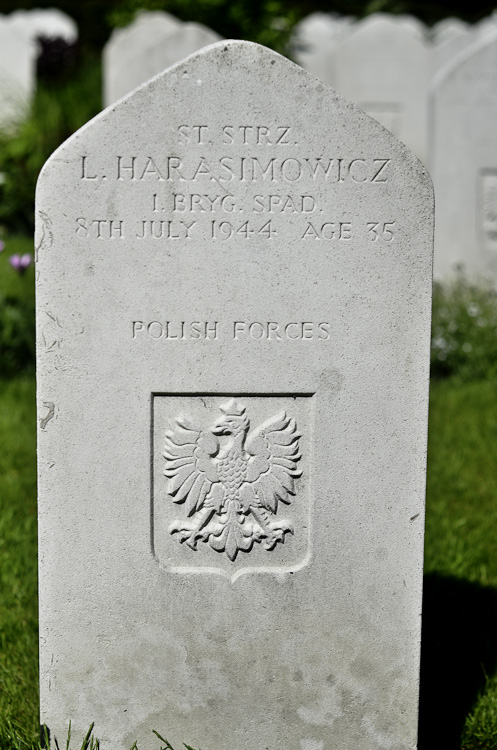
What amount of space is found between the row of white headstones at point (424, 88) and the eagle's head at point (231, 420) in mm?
4885

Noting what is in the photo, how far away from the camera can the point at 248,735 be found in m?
2.36

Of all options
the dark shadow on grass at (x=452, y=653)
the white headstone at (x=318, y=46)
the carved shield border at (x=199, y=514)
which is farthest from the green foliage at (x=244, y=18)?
the carved shield border at (x=199, y=514)

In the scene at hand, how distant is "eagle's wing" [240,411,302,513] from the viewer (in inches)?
90.0

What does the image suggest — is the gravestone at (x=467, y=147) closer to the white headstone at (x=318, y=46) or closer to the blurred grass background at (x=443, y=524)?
the blurred grass background at (x=443, y=524)

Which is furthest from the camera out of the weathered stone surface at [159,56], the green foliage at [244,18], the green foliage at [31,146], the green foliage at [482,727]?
the green foliage at [244,18]

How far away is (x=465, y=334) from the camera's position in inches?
252

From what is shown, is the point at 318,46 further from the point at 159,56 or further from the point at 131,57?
the point at 159,56

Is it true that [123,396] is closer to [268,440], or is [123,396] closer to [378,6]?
[268,440]

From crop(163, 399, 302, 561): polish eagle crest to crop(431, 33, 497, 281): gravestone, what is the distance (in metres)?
4.83

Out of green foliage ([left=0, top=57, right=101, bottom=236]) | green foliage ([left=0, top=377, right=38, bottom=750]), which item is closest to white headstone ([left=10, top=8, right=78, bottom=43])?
green foliage ([left=0, top=57, right=101, bottom=236])

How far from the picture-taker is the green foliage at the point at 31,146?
1015cm

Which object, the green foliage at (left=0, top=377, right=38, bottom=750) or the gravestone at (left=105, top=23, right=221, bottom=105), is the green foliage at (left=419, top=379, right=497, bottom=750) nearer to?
the green foliage at (left=0, top=377, right=38, bottom=750)

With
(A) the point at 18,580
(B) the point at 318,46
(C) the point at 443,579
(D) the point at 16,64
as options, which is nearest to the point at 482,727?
(C) the point at 443,579

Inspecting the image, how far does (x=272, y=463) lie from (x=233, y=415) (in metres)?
0.16
